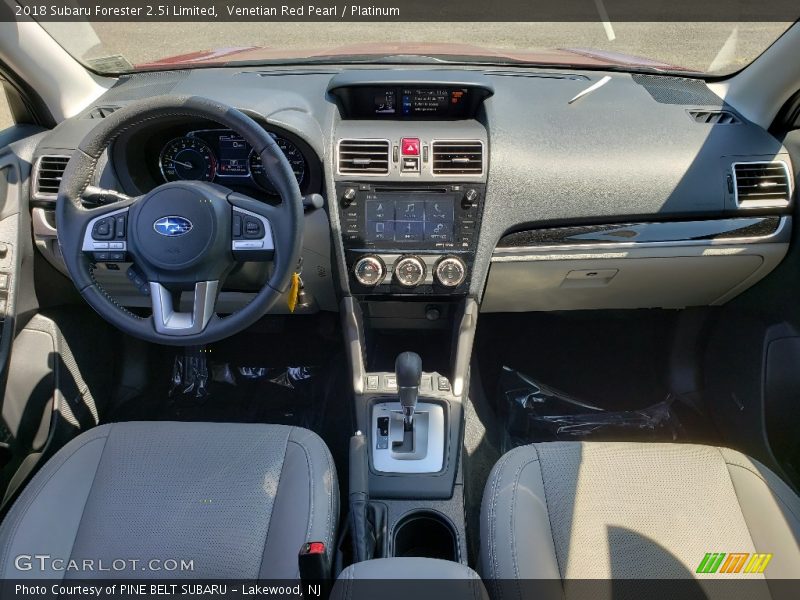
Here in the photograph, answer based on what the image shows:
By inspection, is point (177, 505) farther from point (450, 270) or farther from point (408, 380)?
point (450, 270)

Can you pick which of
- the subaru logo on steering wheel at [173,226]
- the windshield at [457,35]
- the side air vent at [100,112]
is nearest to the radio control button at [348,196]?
the subaru logo on steering wheel at [173,226]

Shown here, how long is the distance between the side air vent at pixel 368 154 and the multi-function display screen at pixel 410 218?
92 millimetres

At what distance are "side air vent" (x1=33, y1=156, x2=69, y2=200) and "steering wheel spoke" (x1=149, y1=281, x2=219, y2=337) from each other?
0.80 metres

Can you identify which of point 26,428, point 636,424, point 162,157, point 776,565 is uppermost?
point 162,157

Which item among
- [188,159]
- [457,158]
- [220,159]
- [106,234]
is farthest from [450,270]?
[106,234]

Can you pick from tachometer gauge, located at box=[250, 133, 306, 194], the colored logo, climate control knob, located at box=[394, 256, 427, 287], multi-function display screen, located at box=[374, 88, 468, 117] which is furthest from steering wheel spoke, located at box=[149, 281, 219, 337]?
the colored logo

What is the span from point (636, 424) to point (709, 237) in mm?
902

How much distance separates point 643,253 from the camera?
7.17 feet

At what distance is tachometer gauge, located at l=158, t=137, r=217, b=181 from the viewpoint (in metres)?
2.09

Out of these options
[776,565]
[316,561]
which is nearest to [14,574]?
[316,561]

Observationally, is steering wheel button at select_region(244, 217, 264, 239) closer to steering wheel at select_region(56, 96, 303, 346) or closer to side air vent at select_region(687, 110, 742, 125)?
steering wheel at select_region(56, 96, 303, 346)

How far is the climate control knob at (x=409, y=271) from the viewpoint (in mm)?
2141

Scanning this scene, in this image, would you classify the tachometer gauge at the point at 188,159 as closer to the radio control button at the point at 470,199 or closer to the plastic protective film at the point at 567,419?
the radio control button at the point at 470,199

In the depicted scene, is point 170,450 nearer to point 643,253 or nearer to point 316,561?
point 316,561
